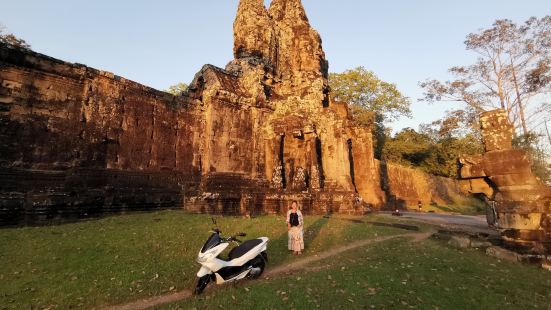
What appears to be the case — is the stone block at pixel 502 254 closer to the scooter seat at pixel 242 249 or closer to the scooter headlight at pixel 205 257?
the scooter seat at pixel 242 249

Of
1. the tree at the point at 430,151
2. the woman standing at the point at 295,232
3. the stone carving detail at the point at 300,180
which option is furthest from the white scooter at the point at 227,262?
the tree at the point at 430,151

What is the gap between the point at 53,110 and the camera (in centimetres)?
1107

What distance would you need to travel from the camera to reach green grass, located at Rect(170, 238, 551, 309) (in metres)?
4.50

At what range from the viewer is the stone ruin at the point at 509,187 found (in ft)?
25.5

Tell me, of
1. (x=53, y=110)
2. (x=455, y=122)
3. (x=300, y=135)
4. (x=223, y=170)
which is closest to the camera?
(x=53, y=110)

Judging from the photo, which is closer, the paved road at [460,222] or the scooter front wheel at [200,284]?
the scooter front wheel at [200,284]

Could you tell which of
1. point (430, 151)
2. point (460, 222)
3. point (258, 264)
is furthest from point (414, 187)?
point (258, 264)

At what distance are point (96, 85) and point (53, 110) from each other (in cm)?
188

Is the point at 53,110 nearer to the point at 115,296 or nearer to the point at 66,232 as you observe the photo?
the point at 66,232

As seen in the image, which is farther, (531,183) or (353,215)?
(353,215)

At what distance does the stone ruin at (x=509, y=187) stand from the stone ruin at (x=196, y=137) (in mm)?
7509

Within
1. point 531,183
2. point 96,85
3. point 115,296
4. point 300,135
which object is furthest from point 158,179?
point 531,183

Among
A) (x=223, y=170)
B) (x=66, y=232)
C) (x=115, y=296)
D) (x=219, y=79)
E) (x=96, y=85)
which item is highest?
(x=219, y=79)

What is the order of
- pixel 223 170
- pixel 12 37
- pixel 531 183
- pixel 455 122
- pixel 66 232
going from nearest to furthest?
1. pixel 531 183
2. pixel 66 232
3. pixel 223 170
4. pixel 12 37
5. pixel 455 122
